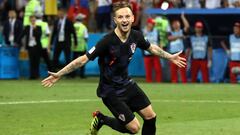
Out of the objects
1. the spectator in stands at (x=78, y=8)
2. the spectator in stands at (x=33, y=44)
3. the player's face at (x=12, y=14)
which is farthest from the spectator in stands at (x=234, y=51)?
the player's face at (x=12, y=14)

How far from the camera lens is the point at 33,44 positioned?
92.1ft

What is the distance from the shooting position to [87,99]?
19.5m

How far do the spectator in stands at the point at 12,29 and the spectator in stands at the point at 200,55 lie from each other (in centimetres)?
657

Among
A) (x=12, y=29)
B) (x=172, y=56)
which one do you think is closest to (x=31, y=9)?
(x=12, y=29)

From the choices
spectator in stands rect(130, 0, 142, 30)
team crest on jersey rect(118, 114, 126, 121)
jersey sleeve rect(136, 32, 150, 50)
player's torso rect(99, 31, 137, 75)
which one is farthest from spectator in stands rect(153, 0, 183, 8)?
team crest on jersey rect(118, 114, 126, 121)

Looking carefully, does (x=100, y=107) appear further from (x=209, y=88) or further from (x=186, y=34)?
(x=186, y=34)

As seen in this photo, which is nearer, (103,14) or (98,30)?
(103,14)

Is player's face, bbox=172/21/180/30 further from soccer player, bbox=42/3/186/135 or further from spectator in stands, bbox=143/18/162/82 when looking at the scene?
soccer player, bbox=42/3/186/135

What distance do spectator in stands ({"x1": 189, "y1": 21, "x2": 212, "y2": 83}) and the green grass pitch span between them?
6.21ft

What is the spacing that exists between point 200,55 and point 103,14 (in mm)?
4608

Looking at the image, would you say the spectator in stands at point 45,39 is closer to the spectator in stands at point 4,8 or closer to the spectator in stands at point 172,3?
the spectator in stands at point 4,8

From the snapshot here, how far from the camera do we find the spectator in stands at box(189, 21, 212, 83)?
26.4 metres

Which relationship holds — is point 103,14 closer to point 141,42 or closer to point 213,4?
point 213,4

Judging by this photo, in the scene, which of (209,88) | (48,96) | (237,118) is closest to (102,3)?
(209,88)
